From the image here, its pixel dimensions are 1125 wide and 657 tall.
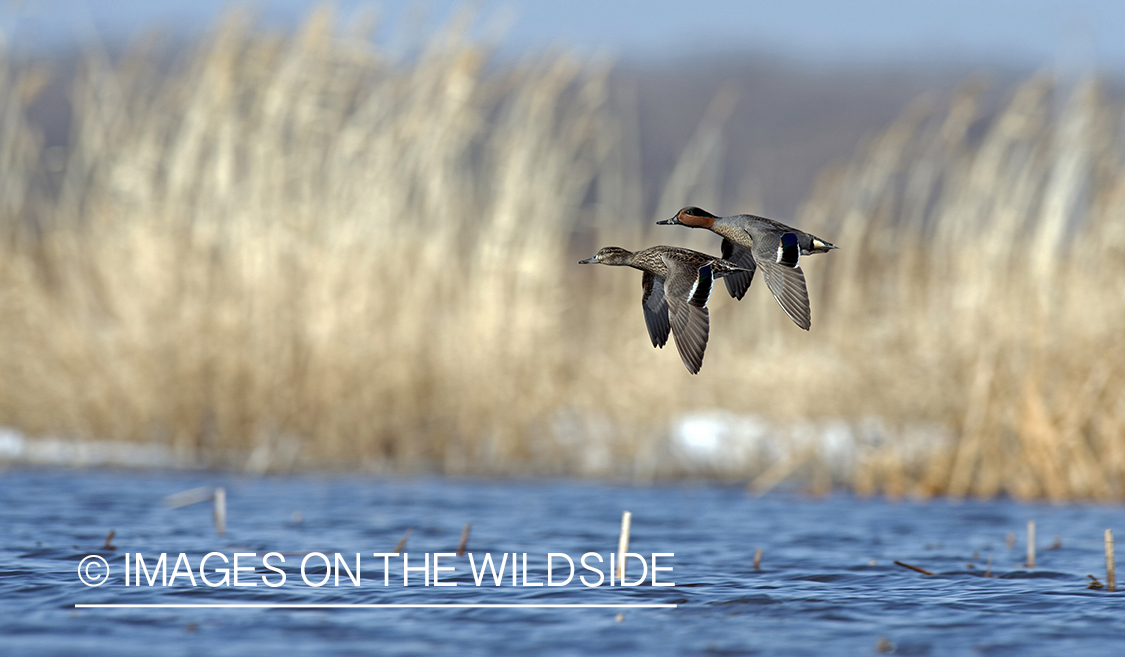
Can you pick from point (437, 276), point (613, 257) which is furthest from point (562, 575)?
point (437, 276)

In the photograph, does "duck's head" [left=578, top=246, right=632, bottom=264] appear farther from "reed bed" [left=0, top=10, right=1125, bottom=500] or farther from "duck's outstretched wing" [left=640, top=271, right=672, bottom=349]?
"reed bed" [left=0, top=10, right=1125, bottom=500]

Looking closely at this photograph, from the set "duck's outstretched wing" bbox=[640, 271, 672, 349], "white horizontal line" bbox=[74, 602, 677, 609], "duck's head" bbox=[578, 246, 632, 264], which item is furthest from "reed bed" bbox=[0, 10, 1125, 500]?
"duck's head" bbox=[578, 246, 632, 264]

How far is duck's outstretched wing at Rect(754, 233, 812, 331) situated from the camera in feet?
8.75

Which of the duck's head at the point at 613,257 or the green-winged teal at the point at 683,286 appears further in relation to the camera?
the duck's head at the point at 613,257

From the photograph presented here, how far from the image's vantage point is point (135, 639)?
3.94 m

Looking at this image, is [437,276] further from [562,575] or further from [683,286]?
[683,286]

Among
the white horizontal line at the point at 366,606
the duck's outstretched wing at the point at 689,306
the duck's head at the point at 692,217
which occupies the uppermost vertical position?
the duck's head at the point at 692,217

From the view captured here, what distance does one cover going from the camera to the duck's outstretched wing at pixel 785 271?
2.67 meters

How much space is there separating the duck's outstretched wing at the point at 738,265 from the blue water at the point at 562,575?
1298mm

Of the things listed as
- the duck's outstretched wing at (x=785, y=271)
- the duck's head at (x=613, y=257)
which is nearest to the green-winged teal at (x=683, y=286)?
the duck's head at (x=613, y=257)

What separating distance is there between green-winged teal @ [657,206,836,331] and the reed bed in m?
4.82

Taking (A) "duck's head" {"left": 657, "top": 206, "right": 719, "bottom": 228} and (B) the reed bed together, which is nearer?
(A) "duck's head" {"left": 657, "top": 206, "right": 719, "bottom": 228}

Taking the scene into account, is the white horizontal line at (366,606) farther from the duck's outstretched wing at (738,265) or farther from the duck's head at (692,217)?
the duck's head at (692,217)

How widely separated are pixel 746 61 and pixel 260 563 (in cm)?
8572
